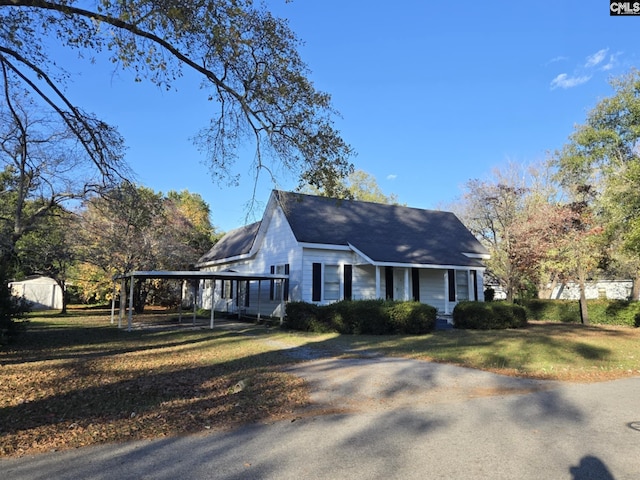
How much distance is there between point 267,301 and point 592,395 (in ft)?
54.6

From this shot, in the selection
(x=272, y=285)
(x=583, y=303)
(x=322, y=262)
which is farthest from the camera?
(x=272, y=285)

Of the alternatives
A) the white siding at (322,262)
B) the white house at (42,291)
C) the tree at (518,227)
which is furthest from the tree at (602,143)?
the white house at (42,291)

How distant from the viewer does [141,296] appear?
30.3 metres

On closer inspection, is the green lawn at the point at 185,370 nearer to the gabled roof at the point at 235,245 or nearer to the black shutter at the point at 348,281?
the black shutter at the point at 348,281

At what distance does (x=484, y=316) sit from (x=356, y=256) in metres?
5.68

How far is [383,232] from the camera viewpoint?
22.6 meters

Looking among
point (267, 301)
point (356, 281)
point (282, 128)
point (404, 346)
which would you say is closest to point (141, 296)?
point (267, 301)

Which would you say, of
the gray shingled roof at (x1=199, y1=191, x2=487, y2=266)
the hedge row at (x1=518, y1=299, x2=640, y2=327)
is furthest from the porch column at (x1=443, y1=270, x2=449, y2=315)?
the hedge row at (x1=518, y1=299, x2=640, y2=327)

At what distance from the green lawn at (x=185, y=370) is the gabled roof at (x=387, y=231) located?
4.57 metres

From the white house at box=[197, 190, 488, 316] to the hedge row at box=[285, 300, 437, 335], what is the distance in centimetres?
264

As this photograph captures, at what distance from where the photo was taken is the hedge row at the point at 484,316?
17750mm

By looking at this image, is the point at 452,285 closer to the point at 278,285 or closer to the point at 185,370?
the point at 278,285

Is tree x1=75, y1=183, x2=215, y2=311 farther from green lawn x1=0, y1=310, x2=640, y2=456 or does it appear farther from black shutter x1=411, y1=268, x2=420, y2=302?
black shutter x1=411, y1=268, x2=420, y2=302

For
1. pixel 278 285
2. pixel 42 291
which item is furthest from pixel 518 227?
pixel 42 291
